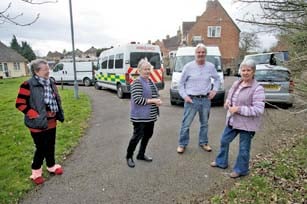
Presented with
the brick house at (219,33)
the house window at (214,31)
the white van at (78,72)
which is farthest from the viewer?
the house window at (214,31)

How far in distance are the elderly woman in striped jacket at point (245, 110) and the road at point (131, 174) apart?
17.2 inches

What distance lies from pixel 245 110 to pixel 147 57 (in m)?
9.27

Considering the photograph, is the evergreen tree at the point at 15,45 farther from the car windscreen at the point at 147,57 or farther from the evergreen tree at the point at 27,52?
the car windscreen at the point at 147,57

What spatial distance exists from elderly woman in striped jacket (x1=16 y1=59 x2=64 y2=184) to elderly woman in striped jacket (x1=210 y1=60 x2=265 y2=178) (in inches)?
100

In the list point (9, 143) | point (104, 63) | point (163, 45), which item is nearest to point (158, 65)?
point (104, 63)

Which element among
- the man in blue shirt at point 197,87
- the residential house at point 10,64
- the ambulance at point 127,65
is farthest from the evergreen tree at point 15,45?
the man in blue shirt at point 197,87

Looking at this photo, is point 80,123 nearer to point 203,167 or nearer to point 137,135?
point 137,135

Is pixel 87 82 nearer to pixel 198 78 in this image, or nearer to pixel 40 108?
pixel 198 78

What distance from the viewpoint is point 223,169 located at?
3.90m

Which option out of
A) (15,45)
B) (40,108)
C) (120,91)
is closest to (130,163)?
(40,108)

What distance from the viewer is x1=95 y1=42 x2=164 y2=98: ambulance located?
11.5m

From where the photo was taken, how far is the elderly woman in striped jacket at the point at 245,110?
3.29 metres

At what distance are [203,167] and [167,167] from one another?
577 mm

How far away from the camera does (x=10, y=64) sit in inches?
1608
